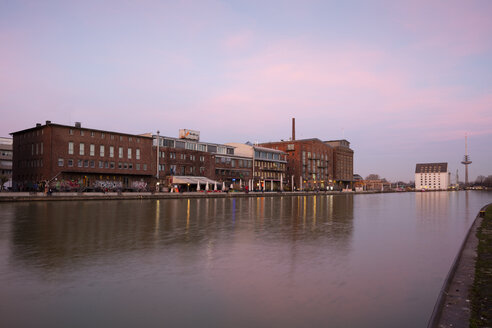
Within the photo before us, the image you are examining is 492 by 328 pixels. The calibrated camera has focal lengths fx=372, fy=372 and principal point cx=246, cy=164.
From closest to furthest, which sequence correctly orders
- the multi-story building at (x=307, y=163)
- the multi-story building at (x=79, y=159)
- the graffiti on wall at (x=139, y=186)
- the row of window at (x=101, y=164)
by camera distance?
1. the multi-story building at (x=79, y=159)
2. the row of window at (x=101, y=164)
3. the graffiti on wall at (x=139, y=186)
4. the multi-story building at (x=307, y=163)

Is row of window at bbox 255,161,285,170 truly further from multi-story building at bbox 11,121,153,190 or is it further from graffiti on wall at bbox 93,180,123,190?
graffiti on wall at bbox 93,180,123,190

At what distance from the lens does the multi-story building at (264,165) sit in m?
101

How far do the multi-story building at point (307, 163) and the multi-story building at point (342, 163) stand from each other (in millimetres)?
5700

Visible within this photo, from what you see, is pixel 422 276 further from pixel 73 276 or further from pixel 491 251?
pixel 73 276

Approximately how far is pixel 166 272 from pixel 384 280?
18.8 feet

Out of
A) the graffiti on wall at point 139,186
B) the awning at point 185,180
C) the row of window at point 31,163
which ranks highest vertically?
the row of window at point 31,163

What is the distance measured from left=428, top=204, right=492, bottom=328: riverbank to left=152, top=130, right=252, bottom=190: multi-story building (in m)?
64.3

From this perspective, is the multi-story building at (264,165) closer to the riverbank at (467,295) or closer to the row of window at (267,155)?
the row of window at (267,155)

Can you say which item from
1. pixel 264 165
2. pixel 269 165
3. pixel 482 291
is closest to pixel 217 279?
pixel 482 291

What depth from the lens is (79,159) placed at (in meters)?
62.6

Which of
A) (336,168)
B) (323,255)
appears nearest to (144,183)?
(323,255)

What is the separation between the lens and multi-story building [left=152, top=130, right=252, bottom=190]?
7538cm

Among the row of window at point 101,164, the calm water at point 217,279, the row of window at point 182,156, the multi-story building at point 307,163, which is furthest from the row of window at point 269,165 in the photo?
the calm water at point 217,279

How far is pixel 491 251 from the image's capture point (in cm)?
1212
